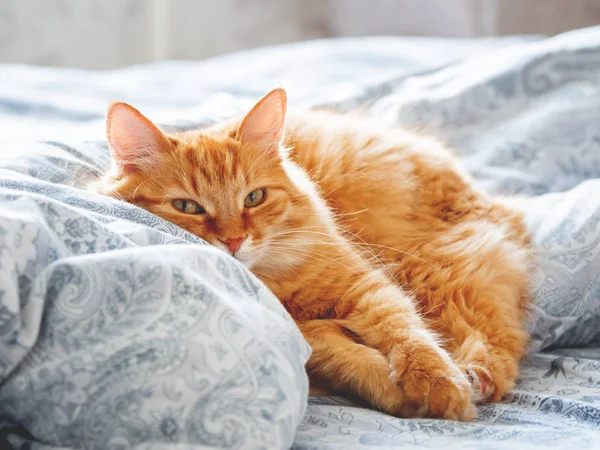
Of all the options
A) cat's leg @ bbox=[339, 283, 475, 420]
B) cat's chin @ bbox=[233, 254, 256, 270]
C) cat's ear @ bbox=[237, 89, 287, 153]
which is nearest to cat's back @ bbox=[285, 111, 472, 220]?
cat's ear @ bbox=[237, 89, 287, 153]

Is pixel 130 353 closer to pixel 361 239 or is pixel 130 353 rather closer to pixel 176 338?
pixel 176 338

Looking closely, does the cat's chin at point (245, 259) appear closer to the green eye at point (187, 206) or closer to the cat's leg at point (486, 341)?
the green eye at point (187, 206)

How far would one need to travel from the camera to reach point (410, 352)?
1.31 meters

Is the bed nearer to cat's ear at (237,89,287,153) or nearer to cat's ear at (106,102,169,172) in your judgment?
cat's ear at (106,102,169,172)

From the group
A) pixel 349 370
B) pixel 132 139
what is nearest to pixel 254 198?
pixel 132 139

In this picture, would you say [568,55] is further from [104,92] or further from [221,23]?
[221,23]

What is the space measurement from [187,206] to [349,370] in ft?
1.45

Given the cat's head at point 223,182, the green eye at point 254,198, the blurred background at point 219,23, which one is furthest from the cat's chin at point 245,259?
the blurred background at point 219,23

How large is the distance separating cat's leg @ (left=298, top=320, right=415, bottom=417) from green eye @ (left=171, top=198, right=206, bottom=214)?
0.30 meters

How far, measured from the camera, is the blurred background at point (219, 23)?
12.7 feet

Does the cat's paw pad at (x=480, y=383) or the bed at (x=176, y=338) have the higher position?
the bed at (x=176, y=338)

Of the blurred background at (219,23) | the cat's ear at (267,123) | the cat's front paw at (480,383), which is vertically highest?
Result: the blurred background at (219,23)

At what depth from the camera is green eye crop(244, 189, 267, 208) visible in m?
1.46

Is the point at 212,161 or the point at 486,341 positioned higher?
the point at 212,161
